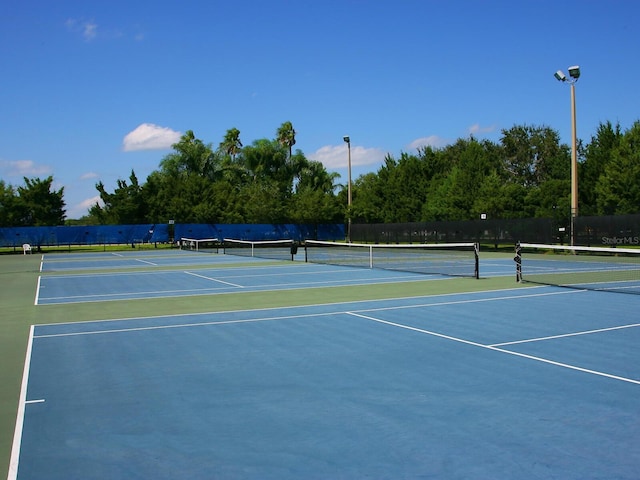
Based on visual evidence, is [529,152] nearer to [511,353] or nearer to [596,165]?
[596,165]

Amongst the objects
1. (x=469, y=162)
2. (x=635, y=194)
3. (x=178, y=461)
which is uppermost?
(x=469, y=162)

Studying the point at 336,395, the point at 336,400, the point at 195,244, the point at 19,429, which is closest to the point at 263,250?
the point at 195,244

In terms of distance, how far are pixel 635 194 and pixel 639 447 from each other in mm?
33679

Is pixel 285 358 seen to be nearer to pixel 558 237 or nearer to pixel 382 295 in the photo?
pixel 382 295

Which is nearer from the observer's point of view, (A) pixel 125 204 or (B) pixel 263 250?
(B) pixel 263 250

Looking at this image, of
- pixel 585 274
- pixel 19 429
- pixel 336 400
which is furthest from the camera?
pixel 585 274

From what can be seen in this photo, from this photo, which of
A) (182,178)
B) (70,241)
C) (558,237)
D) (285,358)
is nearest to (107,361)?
(285,358)

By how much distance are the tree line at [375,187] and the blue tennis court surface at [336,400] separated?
25.9 metres

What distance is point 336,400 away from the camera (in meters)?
5.70

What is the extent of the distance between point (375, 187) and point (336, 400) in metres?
49.0

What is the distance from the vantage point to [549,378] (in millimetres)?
6359

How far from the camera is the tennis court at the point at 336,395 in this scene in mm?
4246

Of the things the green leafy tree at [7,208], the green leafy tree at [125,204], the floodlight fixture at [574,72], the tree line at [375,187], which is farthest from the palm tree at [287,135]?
the floodlight fixture at [574,72]

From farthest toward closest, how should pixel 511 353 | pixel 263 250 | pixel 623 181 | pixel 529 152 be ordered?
1. pixel 529 152
2. pixel 263 250
3. pixel 623 181
4. pixel 511 353
